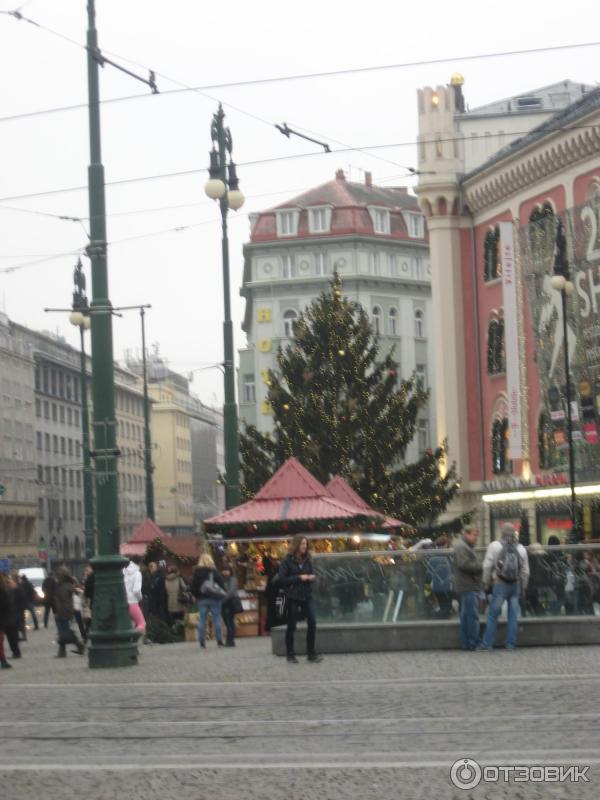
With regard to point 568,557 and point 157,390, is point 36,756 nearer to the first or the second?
point 568,557

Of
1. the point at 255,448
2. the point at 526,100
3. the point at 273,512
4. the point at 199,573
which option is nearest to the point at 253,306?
the point at 526,100

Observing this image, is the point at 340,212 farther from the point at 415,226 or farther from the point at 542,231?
the point at 542,231

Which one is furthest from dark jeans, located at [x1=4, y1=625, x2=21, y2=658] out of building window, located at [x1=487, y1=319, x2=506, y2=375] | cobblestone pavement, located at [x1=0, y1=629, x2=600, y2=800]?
building window, located at [x1=487, y1=319, x2=506, y2=375]

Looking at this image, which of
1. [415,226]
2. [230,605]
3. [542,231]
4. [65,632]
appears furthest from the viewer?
[415,226]

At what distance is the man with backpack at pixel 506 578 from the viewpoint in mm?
21594

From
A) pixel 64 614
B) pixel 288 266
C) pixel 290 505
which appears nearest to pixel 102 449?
pixel 64 614

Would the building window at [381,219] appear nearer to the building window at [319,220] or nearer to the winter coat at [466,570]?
the building window at [319,220]

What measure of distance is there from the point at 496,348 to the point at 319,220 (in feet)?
129

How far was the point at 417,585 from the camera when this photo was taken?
22.5 m

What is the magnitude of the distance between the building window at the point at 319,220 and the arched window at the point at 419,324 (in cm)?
751

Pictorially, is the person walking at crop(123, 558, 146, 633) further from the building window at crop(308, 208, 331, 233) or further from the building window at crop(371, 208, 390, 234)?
the building window at crop(371, 208, 390, 234)

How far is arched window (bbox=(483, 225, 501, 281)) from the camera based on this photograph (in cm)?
6544

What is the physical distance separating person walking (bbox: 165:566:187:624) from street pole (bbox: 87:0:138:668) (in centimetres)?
1024

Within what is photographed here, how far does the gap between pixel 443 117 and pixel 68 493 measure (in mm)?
75908
